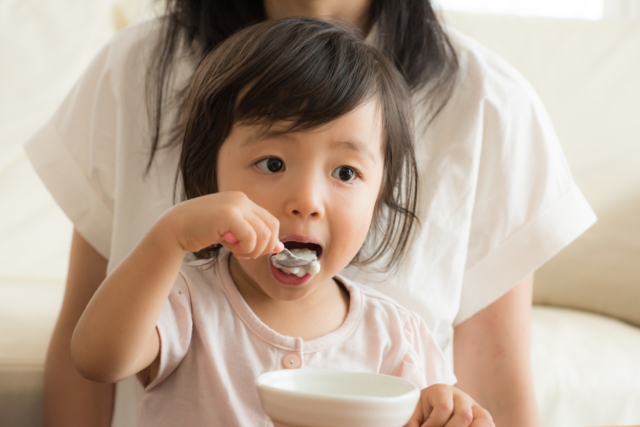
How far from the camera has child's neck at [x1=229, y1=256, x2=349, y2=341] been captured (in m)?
0.79

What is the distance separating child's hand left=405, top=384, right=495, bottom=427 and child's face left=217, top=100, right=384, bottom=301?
0.19 metres

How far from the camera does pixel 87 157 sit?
100 centimetres

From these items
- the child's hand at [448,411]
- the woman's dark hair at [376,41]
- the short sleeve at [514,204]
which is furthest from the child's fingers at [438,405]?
the woman's dark hair at [376,41]

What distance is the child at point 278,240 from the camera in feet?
2.25

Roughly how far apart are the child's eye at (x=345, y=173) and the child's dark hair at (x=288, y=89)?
0.21 ft

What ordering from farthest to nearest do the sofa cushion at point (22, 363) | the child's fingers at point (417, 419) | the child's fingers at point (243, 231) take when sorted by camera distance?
the sofa cushion at point (22, 363), the child's fingers at point (417, 419), the child's fingers at point (243, 231)

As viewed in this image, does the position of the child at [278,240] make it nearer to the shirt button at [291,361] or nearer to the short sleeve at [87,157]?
the shirt button at [291,361]

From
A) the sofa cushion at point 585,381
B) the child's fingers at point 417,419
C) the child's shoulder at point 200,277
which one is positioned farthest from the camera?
the sofa cushion at point 585,381

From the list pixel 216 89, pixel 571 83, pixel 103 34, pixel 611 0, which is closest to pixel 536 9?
pixel 611 0

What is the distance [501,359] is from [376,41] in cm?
54

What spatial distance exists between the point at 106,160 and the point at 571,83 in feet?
3.56

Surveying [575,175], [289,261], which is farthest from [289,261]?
[575,175]

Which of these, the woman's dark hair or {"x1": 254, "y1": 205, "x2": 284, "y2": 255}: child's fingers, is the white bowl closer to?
{"x1": 254, "y1": 205, "x2": 284, "y2": 255}: child's fingers

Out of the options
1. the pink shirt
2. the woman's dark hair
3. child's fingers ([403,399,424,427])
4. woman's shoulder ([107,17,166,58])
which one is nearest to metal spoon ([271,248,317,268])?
the pink shirt
